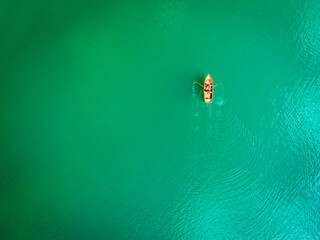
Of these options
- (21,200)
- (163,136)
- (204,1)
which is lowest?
(21,200)

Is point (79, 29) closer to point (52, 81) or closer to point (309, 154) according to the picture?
point (52, 81)

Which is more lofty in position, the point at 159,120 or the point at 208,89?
the point at 208,89

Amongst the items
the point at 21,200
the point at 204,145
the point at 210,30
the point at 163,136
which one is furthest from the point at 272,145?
the point at 21,200

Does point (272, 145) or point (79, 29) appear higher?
point (79, 29)

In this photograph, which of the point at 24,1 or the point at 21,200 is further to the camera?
the point at 24,1
